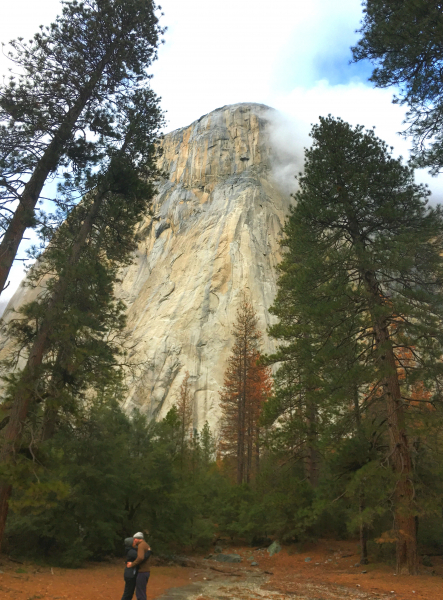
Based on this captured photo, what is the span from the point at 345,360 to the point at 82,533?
8.00m

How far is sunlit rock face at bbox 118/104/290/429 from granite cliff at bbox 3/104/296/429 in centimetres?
13

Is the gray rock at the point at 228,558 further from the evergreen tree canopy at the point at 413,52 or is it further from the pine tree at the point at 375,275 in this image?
the evergreen tree canopy at the point at 413,52

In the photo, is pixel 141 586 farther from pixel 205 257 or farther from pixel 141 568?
pixel 205 257

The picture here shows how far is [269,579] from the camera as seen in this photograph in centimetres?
1055

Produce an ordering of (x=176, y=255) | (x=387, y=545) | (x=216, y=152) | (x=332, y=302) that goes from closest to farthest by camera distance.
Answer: (x=332, y=302) → (x=387, y=545) → (x=176, y=255) → (x=216, y=152)

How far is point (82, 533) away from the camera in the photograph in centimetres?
1055

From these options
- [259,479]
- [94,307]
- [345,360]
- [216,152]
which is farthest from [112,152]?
[216,152]

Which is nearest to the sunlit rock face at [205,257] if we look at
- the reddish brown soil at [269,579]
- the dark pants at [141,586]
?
the reddish brown soil at [269,579]

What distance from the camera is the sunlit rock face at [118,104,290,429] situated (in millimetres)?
41938

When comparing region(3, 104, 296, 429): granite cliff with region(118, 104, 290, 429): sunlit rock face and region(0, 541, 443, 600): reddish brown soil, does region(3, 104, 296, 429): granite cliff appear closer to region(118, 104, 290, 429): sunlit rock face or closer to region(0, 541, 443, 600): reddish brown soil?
region(118, 104, 290, 429): sunlit rock face

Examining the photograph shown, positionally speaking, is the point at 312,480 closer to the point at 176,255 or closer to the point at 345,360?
the point at 345,360

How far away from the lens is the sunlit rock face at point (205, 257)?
138ft

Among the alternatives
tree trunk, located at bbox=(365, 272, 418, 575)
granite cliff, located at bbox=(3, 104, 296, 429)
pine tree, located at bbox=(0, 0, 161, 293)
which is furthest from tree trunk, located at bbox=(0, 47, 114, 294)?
granite cliff, located at bbox=(3, 104, 296, 429)

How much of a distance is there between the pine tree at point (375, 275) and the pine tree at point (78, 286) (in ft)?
15.2
